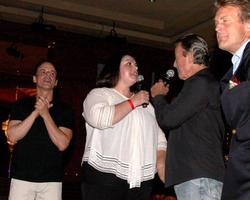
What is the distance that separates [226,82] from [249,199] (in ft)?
1.57

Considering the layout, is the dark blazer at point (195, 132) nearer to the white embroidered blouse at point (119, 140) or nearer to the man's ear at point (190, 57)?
the man's ear at point (190, 57)

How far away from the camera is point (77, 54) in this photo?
6426 mm

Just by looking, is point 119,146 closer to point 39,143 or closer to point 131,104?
point 131,104

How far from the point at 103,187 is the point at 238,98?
984 millimetres

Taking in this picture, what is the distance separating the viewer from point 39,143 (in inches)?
108

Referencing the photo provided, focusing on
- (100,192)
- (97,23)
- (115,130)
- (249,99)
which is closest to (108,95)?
(115,130)

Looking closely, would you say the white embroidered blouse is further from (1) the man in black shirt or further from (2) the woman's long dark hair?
(1) the man in black shirt

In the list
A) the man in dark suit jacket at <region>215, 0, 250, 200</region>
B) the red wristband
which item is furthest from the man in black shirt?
the man in dark suit jacket at <region>215, 0, 250, 200</region>

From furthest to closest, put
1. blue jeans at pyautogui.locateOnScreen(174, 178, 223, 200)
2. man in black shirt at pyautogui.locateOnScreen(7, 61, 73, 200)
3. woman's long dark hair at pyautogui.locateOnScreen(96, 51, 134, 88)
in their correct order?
man in black shirt at pyautogui.locateOnScreen(7, 61, 73, 200) → woman's long dark hair at pyautogui.locateOnScreen(96, 51, 134, 88) → blue jeans at pyautogui.locateOnScreen(174, 178, 223, 200)

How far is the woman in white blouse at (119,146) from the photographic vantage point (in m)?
2.24

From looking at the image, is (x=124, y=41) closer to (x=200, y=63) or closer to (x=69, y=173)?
(x=69, y=173)

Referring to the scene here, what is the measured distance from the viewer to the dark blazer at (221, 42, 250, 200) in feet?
4.69

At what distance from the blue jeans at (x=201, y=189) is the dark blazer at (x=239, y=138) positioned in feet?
1.42

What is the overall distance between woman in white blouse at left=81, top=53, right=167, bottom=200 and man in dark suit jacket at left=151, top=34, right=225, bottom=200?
26 centimetres
